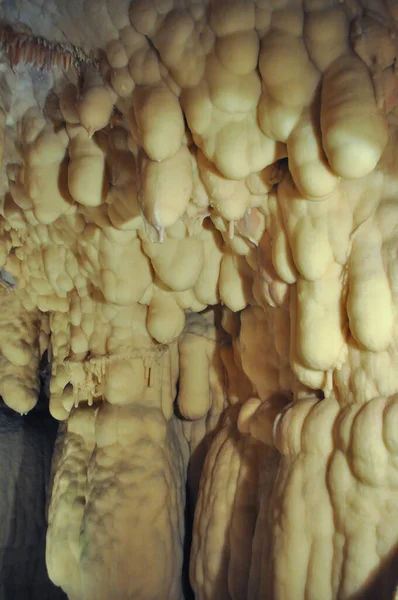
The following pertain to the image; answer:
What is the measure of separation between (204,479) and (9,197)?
138 cm

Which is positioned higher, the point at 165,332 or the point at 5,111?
the point at 5,111

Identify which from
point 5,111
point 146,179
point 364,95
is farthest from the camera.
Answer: point 5,111

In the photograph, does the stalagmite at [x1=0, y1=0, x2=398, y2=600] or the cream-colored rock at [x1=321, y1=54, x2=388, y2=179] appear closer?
the cream-colored rock at [x1=321, y1=54, x2=388, y2=179]

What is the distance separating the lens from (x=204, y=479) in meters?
2.43

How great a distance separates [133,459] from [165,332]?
0.55 meters

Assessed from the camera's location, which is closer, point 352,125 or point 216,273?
point 352,125

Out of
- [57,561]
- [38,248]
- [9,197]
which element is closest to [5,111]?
[9,197]

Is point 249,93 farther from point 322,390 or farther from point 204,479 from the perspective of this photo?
point 204,479

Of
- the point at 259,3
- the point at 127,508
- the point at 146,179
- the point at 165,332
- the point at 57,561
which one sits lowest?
the point at 57,561

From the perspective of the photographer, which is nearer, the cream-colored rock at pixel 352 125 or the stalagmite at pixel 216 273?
the cream-colored rock at pixel 352 125

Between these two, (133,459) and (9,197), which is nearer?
(9,197)

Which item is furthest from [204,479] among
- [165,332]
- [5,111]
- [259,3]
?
[259,3]

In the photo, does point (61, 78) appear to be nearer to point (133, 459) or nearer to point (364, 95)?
point (364, 95)

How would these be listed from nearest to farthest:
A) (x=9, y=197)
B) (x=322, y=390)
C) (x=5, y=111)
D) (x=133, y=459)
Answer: (x=322, y=390)
(x=5, y=111)
(x=9, y=197)
(x=133, y=459)
